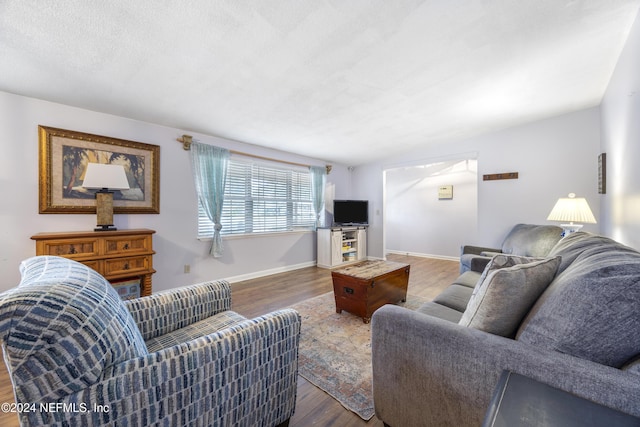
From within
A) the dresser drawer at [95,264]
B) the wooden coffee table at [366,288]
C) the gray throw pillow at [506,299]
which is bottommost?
the wooden coffee table at [366,288]

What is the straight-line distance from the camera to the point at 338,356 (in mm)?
1944

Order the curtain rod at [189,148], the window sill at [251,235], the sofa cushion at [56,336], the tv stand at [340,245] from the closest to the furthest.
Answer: the sofa cushion at [56,336] < the curtain rod at [189,148] < the window sill at [251,235] < the tv stand at [340,245]

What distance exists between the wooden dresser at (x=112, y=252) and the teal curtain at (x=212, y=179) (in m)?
0.96

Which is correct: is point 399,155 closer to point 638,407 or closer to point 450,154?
point 450,154

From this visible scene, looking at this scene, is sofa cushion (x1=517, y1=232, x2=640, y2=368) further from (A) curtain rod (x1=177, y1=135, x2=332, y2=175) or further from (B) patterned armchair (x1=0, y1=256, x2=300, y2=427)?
(A) curtain rod (x1=177, y1=135, x2=332, y2=175)

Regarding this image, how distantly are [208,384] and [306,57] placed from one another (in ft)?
7.38

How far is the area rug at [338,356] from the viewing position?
155cm

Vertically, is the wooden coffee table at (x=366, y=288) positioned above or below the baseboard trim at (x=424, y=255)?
above

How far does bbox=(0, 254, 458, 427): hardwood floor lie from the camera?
1.40m

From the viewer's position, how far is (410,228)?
21.4 feet

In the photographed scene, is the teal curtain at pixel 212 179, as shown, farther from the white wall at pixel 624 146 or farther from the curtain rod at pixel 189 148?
the white wall at pixel 624 146

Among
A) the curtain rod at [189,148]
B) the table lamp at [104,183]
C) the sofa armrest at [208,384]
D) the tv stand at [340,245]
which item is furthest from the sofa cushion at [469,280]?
the table lamp at [104,183]

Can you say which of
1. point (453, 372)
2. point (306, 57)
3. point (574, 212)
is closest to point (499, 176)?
Answer: point (574, 212)

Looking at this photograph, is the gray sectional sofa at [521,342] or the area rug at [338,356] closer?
the gray sectional sofa at [521,342]
